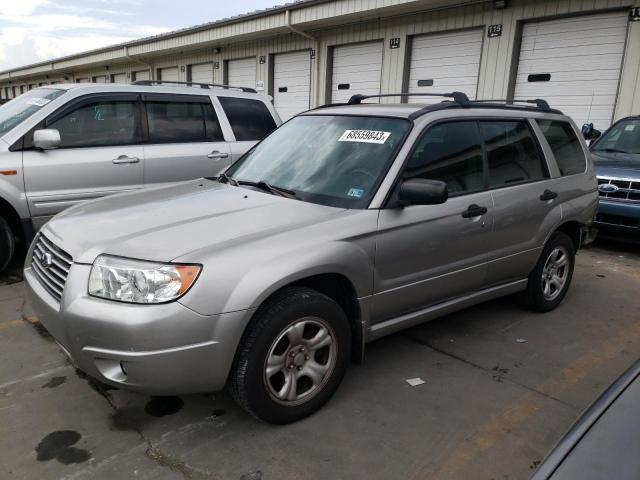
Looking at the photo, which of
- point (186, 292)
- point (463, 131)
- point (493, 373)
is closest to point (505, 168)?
point (463, 131)

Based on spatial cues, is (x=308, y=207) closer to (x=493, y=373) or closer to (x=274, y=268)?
(x=274, y=268)

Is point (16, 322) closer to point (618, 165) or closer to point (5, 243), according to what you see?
point (5, 243)

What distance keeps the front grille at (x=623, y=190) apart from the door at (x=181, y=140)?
190 inches

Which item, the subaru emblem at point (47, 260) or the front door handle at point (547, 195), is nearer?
the subaru emblem at point (47, 260)

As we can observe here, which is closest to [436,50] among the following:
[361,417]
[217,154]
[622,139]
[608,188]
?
[622,139]

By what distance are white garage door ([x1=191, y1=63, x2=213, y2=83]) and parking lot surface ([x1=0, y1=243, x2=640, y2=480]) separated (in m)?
15.5

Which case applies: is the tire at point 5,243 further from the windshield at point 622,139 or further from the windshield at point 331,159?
the windshield at point 622,139

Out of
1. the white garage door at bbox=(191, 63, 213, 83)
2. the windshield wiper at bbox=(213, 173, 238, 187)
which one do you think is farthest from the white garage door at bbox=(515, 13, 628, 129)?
the white garage door at bbox=(191, 63, 213, 83)

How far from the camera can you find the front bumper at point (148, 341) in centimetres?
233

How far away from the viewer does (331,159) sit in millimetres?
3371

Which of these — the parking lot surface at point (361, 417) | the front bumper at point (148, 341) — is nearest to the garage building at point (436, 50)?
the parking lot surface at point (361, 417)

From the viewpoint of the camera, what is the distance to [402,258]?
10.3 ft

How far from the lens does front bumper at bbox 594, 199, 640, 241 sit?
637 centimetres

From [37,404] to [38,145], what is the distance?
9.33ft
